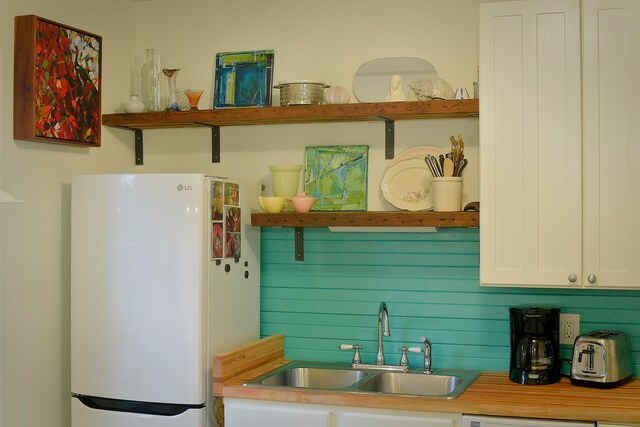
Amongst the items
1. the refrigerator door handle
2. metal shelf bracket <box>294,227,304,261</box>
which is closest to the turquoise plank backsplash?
metal shelf bracket <box>294,227,304,261</box>

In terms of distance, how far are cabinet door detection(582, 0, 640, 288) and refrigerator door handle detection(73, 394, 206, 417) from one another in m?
1.70

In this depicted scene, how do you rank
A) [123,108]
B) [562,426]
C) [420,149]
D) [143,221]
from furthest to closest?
[123,108], [420,149], [143,221], [562,426]

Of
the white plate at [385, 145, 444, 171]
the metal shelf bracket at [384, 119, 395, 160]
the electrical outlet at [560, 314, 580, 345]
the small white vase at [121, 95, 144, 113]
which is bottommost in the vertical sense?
the electrical outlet at [560, 314, 580, 345]

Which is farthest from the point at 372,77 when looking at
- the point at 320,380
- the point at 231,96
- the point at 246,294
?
the point at 320,380

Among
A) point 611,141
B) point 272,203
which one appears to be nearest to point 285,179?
point 272,203

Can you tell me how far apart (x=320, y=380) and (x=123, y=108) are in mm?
1581

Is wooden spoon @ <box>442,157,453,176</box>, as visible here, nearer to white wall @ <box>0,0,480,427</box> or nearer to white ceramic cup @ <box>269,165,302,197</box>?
white wall @ <box>0,0,480,427</box>

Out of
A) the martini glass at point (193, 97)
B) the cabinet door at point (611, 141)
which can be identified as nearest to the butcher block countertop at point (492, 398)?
the cabinet door at point (611, 141)

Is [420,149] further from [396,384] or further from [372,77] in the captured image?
[396,384]

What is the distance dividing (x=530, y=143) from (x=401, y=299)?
3.15ft

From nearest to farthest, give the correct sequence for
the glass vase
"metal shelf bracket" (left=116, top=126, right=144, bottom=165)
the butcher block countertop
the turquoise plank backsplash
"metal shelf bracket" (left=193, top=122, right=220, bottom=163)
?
the butcher block countertop → the turquoise plank backsplash → the glass vase → "metal shelf bracket" (left=193, top=122, right=220, bottom=163) → "metal shelf bracket" (left=116, top=126, right=144, bottom=165)

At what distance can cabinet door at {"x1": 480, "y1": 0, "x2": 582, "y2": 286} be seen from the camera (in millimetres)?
3443

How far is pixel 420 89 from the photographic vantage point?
3.78 m

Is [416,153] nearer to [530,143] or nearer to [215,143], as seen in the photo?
[530,143]
